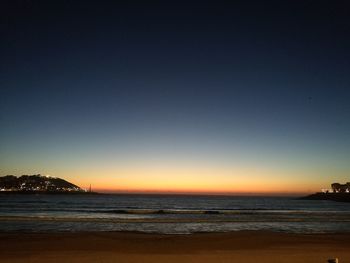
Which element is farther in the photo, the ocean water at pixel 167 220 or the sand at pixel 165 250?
the ocean water at pixel 167 220

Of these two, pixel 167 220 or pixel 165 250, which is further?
pixel 167 220

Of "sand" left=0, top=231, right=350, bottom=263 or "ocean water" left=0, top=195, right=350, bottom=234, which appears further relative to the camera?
"ocean water" left=0, top=195, right=350, bottom=234

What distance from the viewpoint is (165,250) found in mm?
15008

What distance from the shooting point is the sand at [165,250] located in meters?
12.5

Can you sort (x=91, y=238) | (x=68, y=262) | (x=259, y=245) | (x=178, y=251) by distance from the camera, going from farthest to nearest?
1. (x=91, y=238)
2. (x=259, y=245)
3. (x=178, y=251)
4. (x=68, y=262)

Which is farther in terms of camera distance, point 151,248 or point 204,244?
point 204,244

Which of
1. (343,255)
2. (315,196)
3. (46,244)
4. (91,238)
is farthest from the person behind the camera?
(315,196)

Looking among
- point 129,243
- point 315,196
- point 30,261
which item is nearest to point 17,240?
point 129,243

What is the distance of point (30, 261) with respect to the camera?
38.7ft

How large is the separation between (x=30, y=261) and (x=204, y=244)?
7.91 m

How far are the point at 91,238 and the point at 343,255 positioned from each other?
11174 millimetres

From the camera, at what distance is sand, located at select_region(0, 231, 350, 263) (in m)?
12.5

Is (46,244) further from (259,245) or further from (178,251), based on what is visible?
(259,245)

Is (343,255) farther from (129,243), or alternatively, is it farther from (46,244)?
(46,244)
